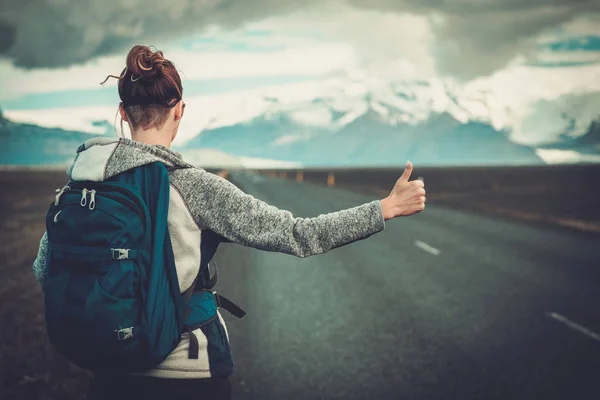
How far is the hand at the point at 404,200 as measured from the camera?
1.87 m

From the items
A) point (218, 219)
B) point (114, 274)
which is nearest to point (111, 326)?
point (114, 274)

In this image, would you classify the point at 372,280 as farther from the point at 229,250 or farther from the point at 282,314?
the point at 229,250

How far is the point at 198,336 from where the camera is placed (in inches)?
74.3

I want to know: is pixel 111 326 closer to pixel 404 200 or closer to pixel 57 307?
pixel 57 307

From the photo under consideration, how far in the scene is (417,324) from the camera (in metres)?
6.14

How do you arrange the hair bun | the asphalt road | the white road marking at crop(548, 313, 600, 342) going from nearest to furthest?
1. the hair bun
2. the asphalt road
3. the white road marking at crop(548, 313, 600, 342)

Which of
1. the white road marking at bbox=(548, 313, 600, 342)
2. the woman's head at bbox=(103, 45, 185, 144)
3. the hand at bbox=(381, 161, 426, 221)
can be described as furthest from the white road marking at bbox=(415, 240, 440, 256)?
the woman's head at bbox=(103, 45, 185, 144)

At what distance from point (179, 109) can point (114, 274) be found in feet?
1.95

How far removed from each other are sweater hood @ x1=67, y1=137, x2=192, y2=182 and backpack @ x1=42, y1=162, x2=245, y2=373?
0.03 metres

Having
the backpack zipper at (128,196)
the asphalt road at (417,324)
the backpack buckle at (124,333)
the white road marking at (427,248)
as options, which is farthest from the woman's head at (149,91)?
the white road marking at (427,248)

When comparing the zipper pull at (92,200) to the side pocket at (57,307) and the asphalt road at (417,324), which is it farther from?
the asphalt road at (417,324)

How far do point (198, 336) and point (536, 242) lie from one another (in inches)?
496

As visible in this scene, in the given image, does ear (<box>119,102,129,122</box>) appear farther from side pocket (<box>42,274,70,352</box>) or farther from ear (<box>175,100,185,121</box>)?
side pocket (<box>42,274,70,352</box>)

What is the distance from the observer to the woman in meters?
1.78
